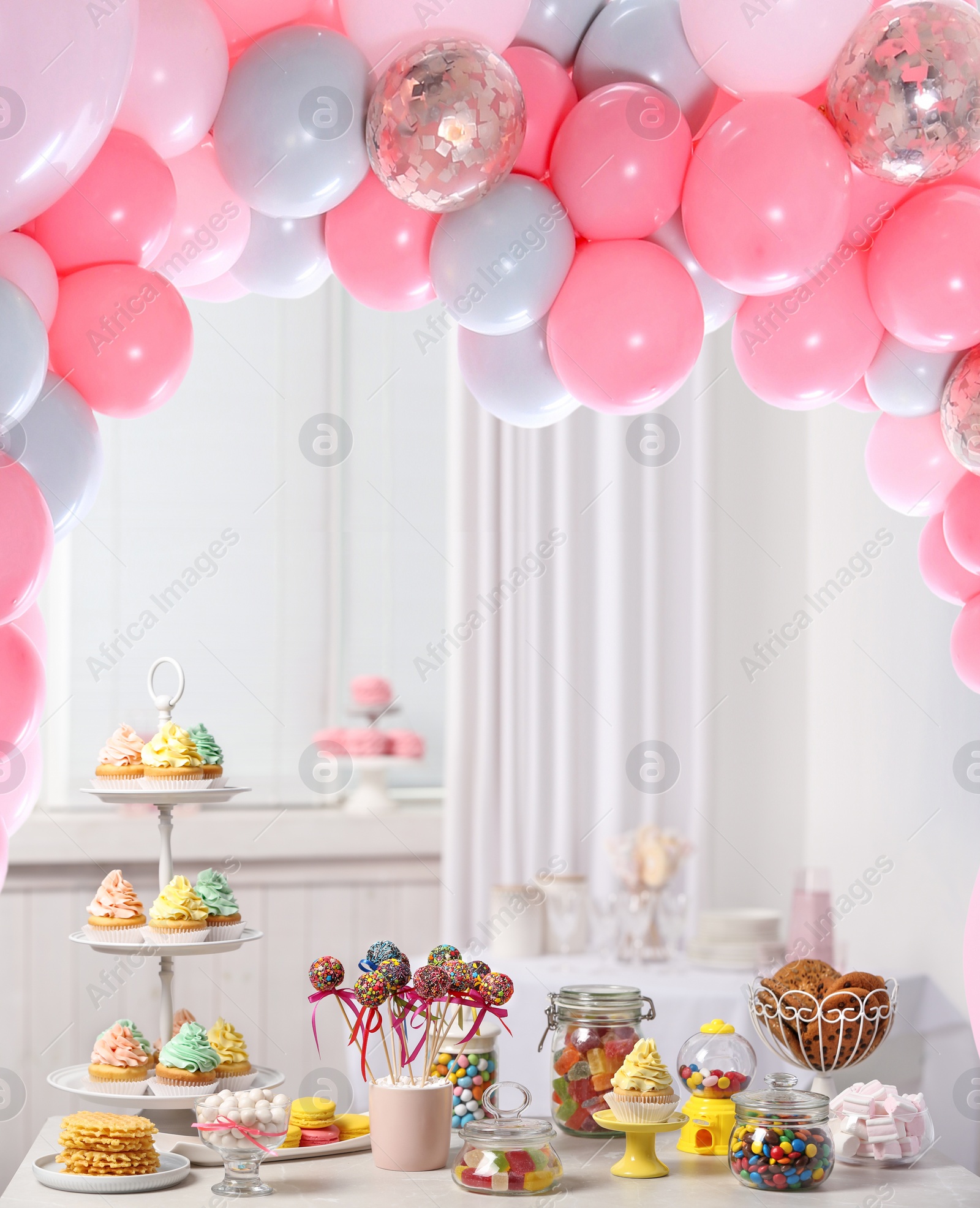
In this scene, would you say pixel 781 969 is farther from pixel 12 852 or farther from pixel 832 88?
pixel 12 852

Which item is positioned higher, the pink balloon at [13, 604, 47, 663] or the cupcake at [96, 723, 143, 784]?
the pink balloon at [13, 604, 47, 663]

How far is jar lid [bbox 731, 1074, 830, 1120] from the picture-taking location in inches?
62.8

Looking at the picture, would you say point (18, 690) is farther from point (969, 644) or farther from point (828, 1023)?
point (969, 644)

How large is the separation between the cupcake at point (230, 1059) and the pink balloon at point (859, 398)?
3.75 feet

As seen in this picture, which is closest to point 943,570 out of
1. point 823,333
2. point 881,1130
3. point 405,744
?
point 823,333

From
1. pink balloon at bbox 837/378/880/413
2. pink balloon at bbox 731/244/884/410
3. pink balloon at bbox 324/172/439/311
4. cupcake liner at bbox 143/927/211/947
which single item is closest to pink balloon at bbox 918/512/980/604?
pink balloon at bbox 837/378/880/413

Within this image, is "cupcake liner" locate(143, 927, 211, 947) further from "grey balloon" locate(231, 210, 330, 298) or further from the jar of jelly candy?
"grey balloon" locate(231, 210, 330, 298)

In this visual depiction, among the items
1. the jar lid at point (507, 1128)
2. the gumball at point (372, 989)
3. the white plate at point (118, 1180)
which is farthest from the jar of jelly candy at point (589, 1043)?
the white plate at point (118, 1180)

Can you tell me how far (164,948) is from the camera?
1682mm

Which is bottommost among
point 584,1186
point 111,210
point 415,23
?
point 584,1186

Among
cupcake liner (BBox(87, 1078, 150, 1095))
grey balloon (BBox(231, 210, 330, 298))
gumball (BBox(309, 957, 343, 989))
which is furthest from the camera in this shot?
grey balloon (BBox(231, 210, 330, 298))

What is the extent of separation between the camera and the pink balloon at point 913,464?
1853 mm

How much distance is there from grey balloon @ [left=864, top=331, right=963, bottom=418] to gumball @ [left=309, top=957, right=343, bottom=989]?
99cm

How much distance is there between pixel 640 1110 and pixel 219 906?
1.88 ft
